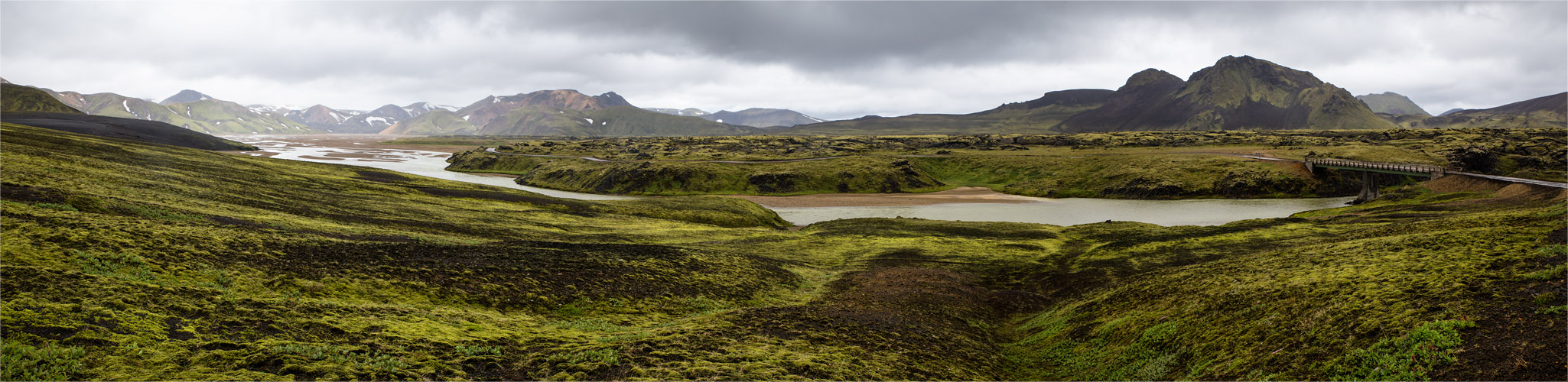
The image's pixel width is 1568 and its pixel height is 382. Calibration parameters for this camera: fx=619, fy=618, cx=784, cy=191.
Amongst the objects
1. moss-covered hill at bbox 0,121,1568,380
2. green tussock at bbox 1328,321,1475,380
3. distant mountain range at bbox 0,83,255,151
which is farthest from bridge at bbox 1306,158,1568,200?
distant mountain range at bbox 0,83,255,151

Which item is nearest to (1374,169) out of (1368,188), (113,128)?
(1368,188)

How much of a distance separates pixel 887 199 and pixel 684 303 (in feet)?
362

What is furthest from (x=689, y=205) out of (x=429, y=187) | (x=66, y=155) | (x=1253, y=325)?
(x=1253, y=325)

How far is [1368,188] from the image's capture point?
112m

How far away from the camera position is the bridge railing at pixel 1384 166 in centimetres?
10138

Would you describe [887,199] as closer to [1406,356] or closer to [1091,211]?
[1091,211]

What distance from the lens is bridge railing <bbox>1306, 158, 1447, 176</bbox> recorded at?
3991 inches

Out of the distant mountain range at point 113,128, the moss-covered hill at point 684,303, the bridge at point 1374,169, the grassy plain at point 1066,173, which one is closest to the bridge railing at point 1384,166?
the bridge at point 1374,169

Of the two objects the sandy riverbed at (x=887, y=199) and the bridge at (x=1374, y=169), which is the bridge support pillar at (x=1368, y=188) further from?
the sandy riverbed at (x=887, y=199)

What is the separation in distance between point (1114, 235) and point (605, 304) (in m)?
50.5

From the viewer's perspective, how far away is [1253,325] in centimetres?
1830

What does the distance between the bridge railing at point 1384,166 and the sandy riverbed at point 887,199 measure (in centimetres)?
5738

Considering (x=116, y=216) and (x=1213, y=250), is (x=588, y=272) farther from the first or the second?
(x=1213, y=250)

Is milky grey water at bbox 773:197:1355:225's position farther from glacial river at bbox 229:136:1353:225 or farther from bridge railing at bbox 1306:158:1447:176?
bridge railing at bbox 1306:158:1447:176
